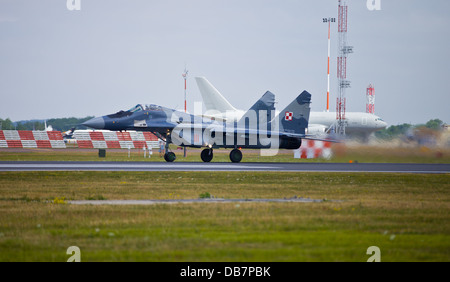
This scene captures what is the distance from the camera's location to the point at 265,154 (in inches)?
2078

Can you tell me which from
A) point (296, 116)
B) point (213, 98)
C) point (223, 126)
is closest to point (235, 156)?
point (223, 126)

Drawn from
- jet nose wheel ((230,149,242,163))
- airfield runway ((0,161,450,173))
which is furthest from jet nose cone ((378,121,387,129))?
jet nose wheel ((230,149,242,163))

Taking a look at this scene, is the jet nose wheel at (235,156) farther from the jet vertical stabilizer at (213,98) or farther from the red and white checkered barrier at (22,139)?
the red and white checkered barrier at (22,139)

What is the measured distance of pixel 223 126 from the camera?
34.8 metres

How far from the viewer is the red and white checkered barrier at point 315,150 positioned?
124ft

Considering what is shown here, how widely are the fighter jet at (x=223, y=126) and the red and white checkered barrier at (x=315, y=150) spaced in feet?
9.47

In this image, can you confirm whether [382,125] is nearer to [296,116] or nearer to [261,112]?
[296,116]

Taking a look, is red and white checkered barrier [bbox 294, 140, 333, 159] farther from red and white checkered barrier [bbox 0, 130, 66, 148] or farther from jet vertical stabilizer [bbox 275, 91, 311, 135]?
red and white checkered barrier [bbox 0, 130, 66, 148]

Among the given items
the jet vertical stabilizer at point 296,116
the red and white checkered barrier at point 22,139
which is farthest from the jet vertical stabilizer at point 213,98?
the red and white checkered barrier at point 22,139

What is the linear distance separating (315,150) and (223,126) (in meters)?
8.54

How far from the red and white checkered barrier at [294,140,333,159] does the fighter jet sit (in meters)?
2.88
